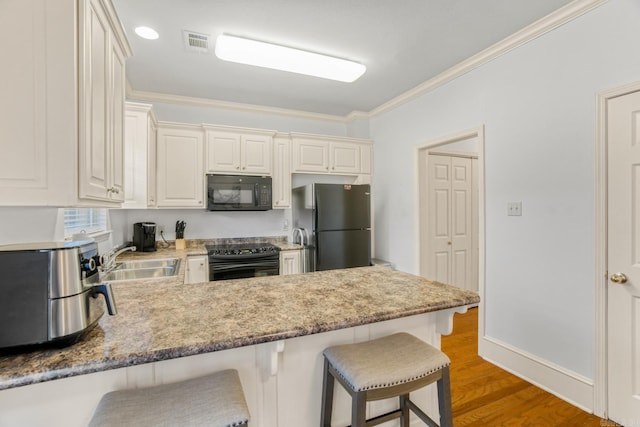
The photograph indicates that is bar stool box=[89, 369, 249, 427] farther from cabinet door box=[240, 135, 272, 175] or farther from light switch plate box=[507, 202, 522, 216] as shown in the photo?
cabinet door box=[240, 135, 272, 175]

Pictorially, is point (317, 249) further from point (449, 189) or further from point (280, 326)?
point (280, 326)

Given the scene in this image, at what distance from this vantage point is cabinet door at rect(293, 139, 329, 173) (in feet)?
12.4

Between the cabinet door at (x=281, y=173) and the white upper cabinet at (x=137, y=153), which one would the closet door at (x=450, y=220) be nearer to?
the cabinet door at (x=281, y=173)

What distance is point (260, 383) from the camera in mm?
1207

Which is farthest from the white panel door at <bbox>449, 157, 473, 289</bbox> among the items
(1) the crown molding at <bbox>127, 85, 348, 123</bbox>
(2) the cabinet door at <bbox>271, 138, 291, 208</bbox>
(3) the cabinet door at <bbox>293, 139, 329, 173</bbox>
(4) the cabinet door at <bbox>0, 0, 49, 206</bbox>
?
(4) the cabinet door at <bbox>0, 0, 49, 206</bbox>

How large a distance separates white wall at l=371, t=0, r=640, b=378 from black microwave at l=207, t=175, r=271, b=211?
87.5 inches

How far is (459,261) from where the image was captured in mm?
3807

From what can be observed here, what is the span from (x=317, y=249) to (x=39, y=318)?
104 inches

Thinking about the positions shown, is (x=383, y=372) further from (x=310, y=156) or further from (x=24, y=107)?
(x=310, y=156)

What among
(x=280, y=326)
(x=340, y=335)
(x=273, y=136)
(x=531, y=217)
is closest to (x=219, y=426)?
(x=280, y=326)

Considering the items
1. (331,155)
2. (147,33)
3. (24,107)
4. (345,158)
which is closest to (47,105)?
(24,107)

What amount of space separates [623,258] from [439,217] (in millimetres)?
1941

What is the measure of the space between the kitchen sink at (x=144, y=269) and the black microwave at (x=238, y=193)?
856 millimetres

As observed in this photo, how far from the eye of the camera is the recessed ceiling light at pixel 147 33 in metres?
2.19
